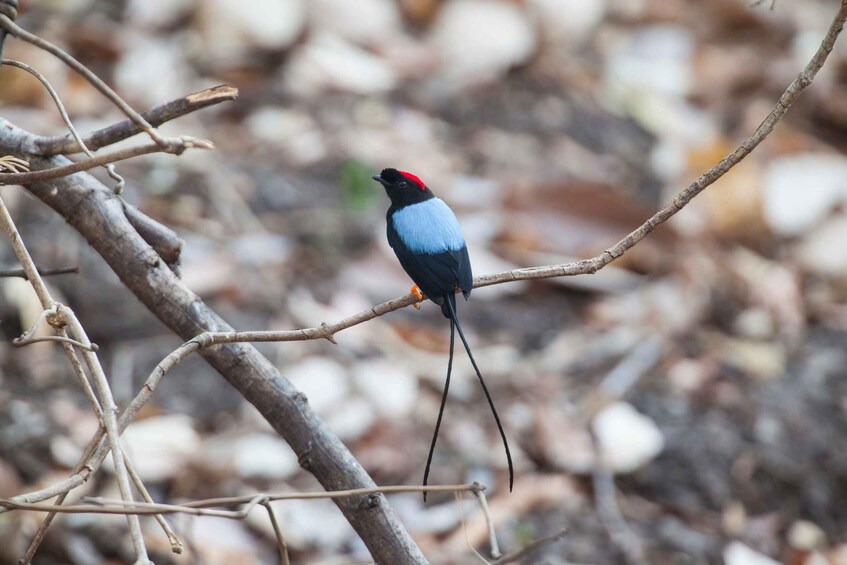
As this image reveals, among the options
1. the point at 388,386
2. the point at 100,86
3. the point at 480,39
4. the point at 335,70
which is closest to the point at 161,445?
the point at 388,386

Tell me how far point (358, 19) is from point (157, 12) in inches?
44.5

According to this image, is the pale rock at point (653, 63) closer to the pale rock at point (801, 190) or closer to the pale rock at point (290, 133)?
the pale rock at point (801, 190)

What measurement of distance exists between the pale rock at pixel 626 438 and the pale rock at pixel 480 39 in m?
2.50

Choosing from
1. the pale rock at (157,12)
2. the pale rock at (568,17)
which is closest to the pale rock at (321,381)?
the pale rock at (157,12)

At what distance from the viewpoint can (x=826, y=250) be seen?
4.51 metres

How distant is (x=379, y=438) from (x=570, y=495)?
68cm

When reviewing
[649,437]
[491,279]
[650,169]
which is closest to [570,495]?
[649,437]

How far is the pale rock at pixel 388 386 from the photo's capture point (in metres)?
3.39

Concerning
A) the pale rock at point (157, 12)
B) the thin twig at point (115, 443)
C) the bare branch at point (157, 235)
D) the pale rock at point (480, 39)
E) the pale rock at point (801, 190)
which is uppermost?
the pale rock at point (480, 39)

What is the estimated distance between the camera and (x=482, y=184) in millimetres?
4594

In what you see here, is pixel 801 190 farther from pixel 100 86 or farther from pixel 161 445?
pixel 100 86

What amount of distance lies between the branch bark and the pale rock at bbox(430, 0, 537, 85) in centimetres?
395

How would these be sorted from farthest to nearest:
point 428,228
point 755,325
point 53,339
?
point 755,325 < point 428,228 < point 53,339

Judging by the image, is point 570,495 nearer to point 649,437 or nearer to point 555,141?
point 649,437
